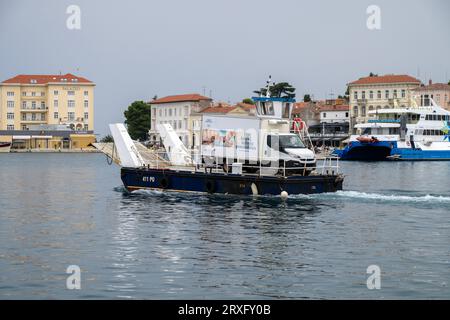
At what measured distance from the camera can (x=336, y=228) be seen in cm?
2820

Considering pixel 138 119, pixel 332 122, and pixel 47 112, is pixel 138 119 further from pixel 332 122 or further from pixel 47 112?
pixel 332 122

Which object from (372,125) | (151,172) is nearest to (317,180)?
(151,172)

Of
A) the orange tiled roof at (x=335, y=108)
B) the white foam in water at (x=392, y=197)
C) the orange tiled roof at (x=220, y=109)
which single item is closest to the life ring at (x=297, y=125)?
the white foam in water at (x=392, y=197)

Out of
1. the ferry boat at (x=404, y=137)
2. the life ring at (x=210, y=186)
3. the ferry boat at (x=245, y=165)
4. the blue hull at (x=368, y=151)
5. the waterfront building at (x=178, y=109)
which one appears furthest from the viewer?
the waterfront building at (x=178, y=109)

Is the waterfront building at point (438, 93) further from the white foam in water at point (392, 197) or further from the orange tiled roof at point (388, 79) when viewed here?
the white foam in water at point (392, 197)

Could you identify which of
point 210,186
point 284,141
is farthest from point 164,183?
point 284,141

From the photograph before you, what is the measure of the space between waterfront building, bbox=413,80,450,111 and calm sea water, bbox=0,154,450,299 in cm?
11124

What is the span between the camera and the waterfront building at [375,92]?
148000 mm

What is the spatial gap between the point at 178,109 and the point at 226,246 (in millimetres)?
129742

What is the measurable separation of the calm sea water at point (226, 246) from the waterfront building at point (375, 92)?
113496 millimetres

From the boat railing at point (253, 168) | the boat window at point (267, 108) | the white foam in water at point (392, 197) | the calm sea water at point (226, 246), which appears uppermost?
the boat window at point (267, 108)

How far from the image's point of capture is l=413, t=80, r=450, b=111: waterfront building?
14488cm

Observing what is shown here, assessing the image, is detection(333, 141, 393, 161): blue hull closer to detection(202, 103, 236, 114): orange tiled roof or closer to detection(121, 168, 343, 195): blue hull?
detection(202, 103, 236, 114): orange tiled roof
